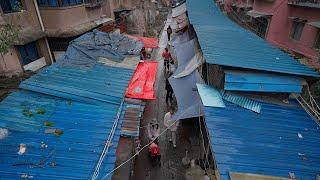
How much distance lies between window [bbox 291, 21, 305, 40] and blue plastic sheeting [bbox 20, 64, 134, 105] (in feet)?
39.4

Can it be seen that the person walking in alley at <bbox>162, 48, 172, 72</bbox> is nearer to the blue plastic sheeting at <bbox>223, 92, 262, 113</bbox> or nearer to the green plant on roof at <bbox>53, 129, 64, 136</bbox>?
the blue plastic sheeting at <bbox>223, 92, 262, 113</bbox>

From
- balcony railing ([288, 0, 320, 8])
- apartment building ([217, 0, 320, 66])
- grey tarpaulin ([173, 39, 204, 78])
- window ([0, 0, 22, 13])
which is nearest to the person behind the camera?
grey tarpaulin ([173, 39, 204, 78])

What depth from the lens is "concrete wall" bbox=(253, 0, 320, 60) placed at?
15.2 meters

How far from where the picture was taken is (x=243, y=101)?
30.1ft

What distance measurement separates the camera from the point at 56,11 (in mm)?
16375

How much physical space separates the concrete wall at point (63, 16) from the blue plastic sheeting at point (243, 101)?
41.9 ft

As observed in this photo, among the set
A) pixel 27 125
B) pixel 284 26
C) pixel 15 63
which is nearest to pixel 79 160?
pixel 27 125

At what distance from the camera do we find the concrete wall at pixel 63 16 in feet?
53.7

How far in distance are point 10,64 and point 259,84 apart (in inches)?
530

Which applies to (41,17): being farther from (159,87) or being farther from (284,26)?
(284,26)

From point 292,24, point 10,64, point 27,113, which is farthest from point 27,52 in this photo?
point 292,24

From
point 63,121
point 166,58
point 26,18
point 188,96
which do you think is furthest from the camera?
point 166,58

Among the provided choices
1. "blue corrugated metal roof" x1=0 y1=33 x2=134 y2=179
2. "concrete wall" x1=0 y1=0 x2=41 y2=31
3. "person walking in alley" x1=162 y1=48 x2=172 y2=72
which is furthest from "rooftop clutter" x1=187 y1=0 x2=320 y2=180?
"concrete wall" x1=0 y1=0 x2=41 y2=31

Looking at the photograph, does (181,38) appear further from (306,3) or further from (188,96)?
(188,96)
